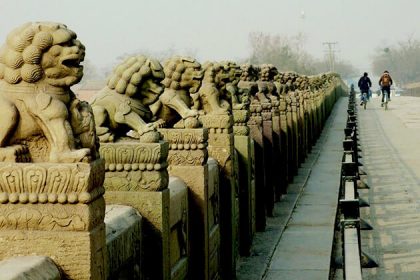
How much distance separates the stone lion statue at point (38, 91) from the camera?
3.66m

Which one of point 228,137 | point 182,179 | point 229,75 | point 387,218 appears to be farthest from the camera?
point 387,218

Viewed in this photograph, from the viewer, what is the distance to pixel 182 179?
627 cm

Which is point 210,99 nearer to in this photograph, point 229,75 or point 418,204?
point 229,75

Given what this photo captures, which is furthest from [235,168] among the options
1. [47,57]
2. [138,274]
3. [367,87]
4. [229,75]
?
[367,87]

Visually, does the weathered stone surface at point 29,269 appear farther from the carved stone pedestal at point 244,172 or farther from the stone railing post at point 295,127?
the stone railing post at point 295,127

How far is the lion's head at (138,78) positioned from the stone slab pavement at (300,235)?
9.90 feet

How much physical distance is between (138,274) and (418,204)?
27.8 feet

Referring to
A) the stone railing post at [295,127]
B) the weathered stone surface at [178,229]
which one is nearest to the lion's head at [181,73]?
the weathered stone surface at [178,229]

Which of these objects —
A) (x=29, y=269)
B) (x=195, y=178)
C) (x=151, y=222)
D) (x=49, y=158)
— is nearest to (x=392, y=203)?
(x=195, y=178)

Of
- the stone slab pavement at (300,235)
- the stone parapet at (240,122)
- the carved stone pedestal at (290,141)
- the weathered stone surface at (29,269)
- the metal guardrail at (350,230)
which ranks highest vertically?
the stone parapet at (240,122)

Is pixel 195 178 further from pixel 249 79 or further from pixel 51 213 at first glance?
pixel 249 79

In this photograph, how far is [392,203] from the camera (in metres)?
12.7

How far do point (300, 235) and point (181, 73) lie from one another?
143 inches

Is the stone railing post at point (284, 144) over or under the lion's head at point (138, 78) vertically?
under
